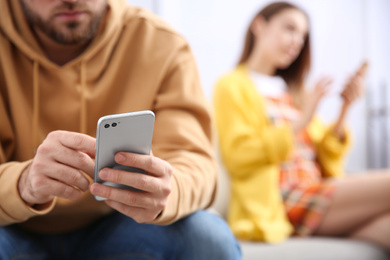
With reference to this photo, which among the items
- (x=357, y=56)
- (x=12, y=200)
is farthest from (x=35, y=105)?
(x=357, y=56)

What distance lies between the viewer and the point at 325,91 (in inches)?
56.1

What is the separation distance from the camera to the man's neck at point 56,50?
0.80 meters

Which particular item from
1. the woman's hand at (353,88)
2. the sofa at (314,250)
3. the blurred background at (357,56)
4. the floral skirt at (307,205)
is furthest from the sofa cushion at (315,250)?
the blurred background at (357,56)

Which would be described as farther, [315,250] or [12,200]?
[315,250]

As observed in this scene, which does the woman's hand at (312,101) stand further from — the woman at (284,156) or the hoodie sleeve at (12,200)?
the hoodie sleeve at (12,200)

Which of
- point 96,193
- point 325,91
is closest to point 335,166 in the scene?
point 325,91

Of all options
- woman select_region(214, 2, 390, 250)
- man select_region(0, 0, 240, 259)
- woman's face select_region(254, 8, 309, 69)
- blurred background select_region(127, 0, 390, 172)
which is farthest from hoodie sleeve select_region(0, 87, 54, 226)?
blurred background select_region(127, 0, 390, 172)

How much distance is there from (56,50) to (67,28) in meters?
0.07

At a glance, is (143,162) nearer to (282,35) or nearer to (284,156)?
(284,156)

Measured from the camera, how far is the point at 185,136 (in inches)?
30.2

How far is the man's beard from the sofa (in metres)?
0.63

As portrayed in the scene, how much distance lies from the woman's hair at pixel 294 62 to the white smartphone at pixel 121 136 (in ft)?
3.60

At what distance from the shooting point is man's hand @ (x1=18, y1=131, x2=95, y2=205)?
0.56 metres

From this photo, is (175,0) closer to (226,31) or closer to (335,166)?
(226,31)
